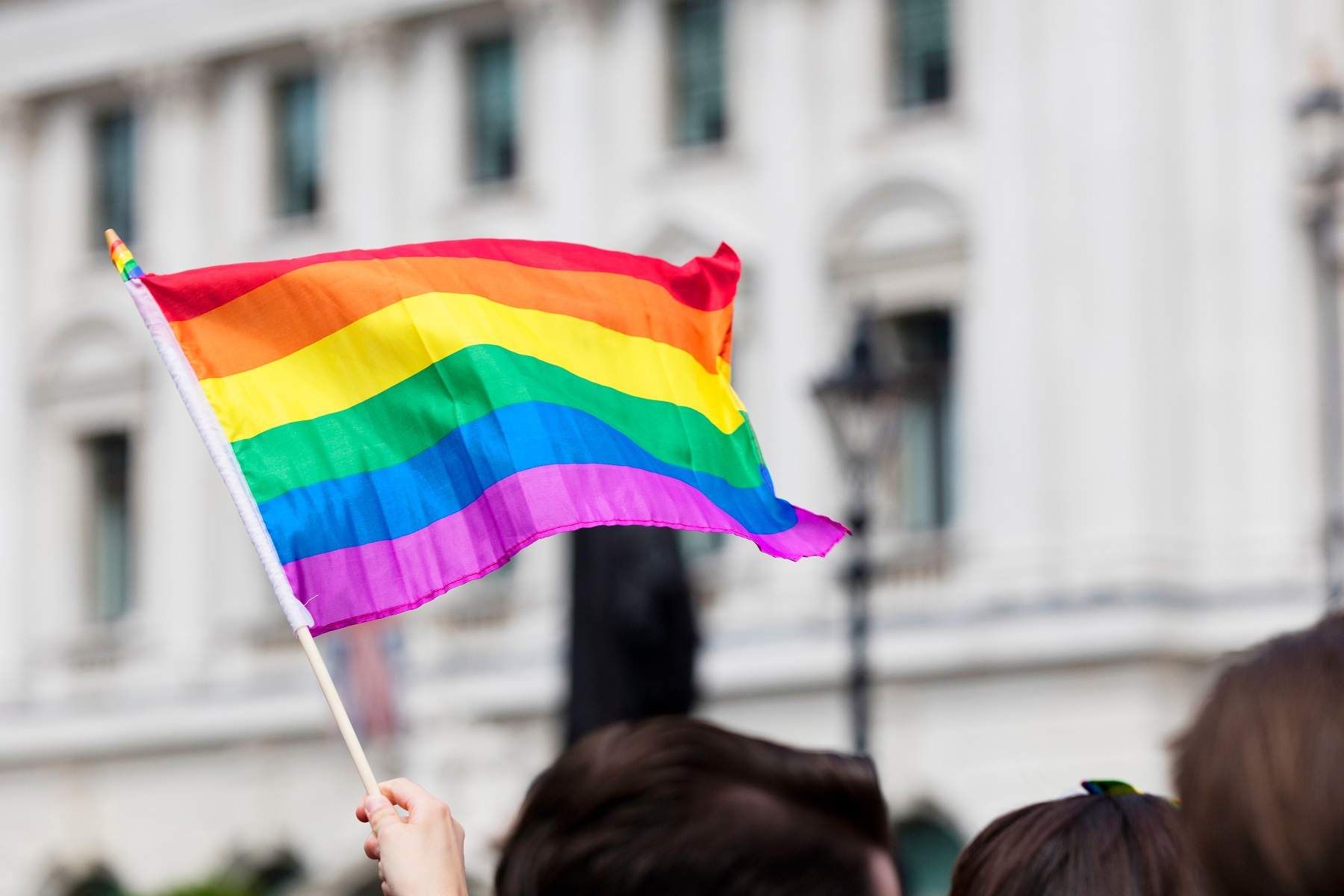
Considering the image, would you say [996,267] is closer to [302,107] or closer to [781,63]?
[781,63]

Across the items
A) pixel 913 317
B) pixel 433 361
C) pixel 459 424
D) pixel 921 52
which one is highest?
pixel 921 52

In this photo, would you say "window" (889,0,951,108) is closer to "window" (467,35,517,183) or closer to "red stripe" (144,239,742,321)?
"window" (467,35,517,183)

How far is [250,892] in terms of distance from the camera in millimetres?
22797

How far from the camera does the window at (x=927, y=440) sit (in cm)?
2305

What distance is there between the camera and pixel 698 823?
234 cm

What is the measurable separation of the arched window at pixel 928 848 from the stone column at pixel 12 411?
10.8 m

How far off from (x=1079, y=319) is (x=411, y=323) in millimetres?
17753

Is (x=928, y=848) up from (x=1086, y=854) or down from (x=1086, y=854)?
down

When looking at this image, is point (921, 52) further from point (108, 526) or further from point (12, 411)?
point (12, 411)

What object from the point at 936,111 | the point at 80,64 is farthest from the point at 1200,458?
the point at 80,64

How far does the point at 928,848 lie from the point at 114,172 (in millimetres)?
12647

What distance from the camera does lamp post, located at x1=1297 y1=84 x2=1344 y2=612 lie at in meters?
17.2

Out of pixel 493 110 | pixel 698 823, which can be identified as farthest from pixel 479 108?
pixel 698 823

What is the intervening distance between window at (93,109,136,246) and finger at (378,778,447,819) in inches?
1045
